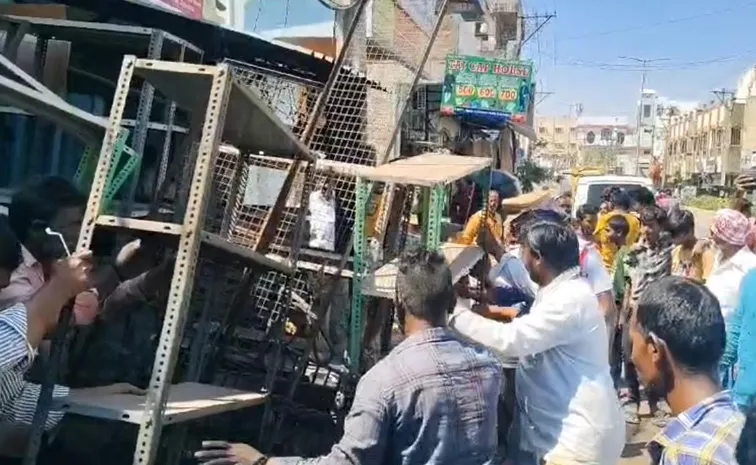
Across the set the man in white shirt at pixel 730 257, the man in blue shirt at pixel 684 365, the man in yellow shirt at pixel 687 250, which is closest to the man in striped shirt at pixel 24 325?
the man in blue shirt at pixel 684 365

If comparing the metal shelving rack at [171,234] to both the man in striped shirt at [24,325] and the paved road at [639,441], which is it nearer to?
the man in striped shirt at [24,325]

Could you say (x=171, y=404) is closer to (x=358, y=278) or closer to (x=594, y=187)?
(x=358, y=278)

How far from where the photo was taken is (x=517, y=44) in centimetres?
3553

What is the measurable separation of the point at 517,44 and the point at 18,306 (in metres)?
34.8

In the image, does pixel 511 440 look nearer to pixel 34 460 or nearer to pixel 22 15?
pixel 34 460

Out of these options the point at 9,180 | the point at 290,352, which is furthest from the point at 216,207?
the point at 9,180

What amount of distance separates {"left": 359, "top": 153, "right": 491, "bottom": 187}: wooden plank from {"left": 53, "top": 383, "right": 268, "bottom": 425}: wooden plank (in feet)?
3.53

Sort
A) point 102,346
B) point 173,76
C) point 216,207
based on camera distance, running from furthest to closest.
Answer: point 216,207, point 102,346, point 173,76

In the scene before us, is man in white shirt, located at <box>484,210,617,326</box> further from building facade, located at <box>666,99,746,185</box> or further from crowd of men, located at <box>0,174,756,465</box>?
building facade, located at <box>666,99,746,185</box>

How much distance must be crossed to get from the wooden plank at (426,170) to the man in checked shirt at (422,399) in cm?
93

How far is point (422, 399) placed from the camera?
2.46 meters

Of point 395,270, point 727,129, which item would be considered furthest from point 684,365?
point 727,129

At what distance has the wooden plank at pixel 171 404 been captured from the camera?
8.07 ft

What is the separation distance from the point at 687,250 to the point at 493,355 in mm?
4174
